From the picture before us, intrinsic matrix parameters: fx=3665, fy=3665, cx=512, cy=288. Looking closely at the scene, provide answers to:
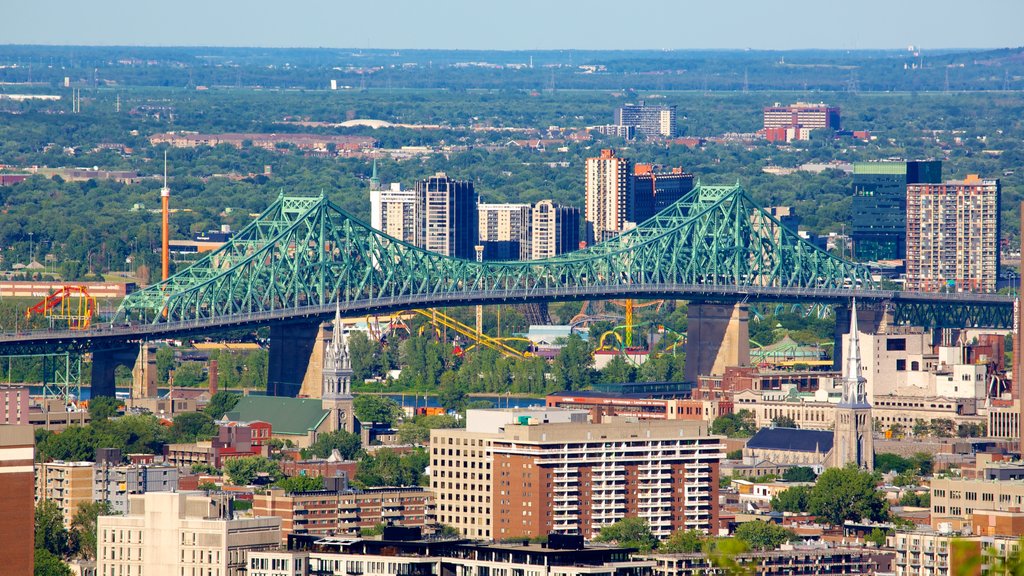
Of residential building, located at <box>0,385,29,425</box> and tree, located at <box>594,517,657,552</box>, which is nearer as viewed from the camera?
residential building, located at <box>0,385,29,425</box>

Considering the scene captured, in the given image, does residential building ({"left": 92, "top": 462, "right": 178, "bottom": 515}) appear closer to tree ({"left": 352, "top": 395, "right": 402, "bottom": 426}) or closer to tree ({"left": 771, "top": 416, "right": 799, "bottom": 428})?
tree ({"left": 352, "top": 395, "right": 402, "bottom": 426})

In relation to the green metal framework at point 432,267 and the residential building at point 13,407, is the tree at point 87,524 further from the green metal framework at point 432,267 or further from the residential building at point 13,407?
the green metal framework at point 432,267

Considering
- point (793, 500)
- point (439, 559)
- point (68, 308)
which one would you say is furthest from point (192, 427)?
point (439, 559)

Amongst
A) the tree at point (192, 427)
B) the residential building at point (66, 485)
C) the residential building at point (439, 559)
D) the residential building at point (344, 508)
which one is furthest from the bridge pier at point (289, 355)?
the residential building at point (439, 559)

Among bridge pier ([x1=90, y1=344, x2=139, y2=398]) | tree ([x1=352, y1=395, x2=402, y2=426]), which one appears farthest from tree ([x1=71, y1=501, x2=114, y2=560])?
bridge pier ([x1=90, y1=344, x2=139, y2=398])

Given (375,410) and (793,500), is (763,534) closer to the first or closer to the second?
(793,500)

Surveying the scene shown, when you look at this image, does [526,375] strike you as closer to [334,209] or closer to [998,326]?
[334,209]
